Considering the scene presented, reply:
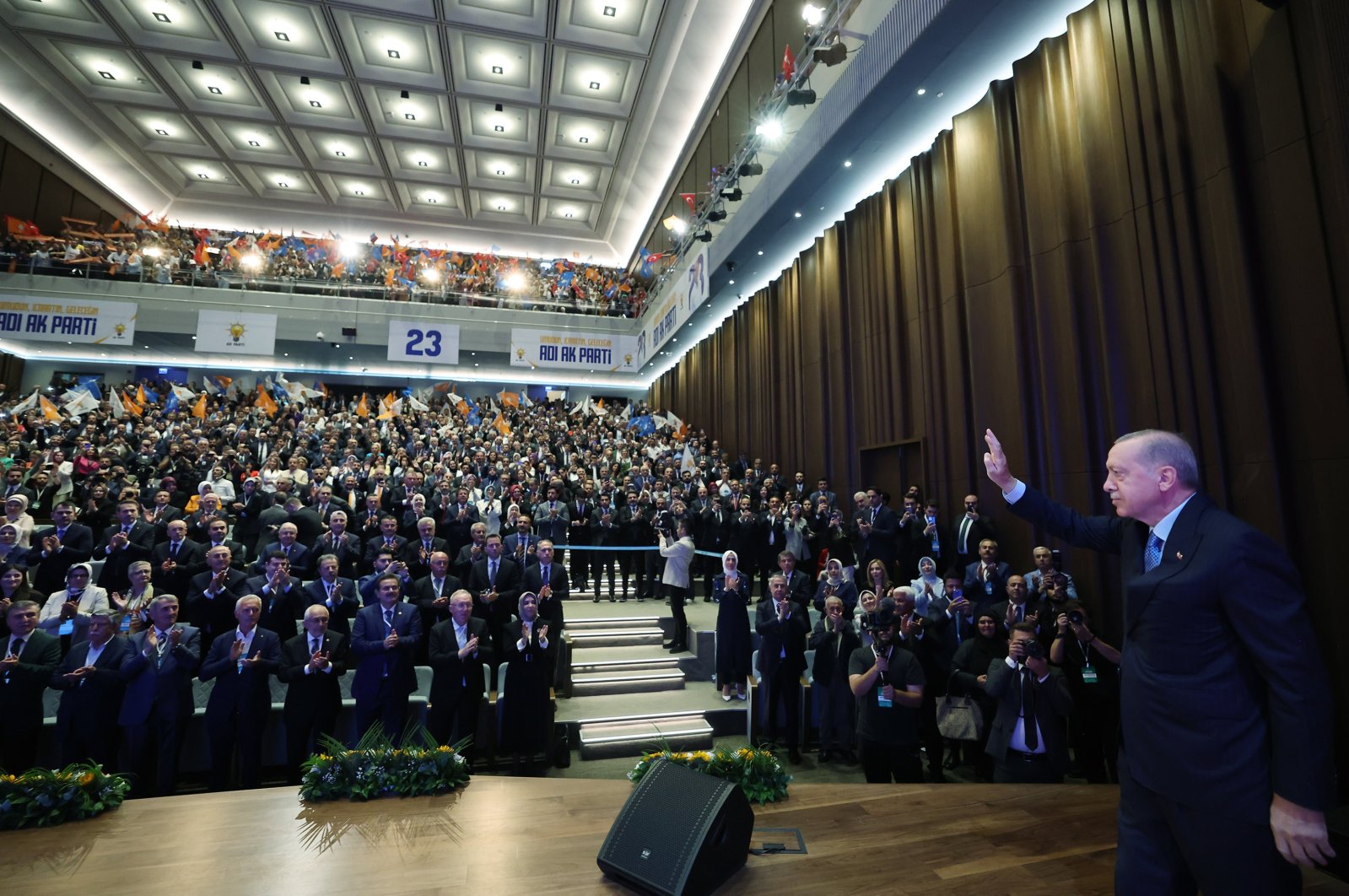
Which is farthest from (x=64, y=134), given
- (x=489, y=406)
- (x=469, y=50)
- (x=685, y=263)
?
(x=685, y=263)

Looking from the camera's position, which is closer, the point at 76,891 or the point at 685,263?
the point at 76,891

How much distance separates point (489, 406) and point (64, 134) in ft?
37.8

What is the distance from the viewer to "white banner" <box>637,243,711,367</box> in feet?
31.3

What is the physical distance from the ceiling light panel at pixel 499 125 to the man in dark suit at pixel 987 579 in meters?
13.6

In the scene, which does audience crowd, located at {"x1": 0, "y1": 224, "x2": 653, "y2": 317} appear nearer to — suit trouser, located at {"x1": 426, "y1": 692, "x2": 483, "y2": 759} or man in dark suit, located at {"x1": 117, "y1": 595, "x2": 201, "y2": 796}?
suit trouser, located at {"x1": 426, "y1": 692, "x2": 483, "y2": 759}

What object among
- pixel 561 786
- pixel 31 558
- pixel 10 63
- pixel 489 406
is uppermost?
pixel 10 63

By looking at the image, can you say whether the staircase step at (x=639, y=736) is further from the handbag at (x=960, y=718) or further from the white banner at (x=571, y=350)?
the white banner at (x=571, y=350)

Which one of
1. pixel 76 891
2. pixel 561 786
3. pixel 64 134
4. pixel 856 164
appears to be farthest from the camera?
pixel 64 134

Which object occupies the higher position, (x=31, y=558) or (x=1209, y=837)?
(x=31, y=558)

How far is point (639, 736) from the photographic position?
4957 mm

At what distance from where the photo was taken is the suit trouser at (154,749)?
4047mm

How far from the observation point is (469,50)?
12445 mm

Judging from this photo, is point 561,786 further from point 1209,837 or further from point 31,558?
point 31,558

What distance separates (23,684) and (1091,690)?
676cm
